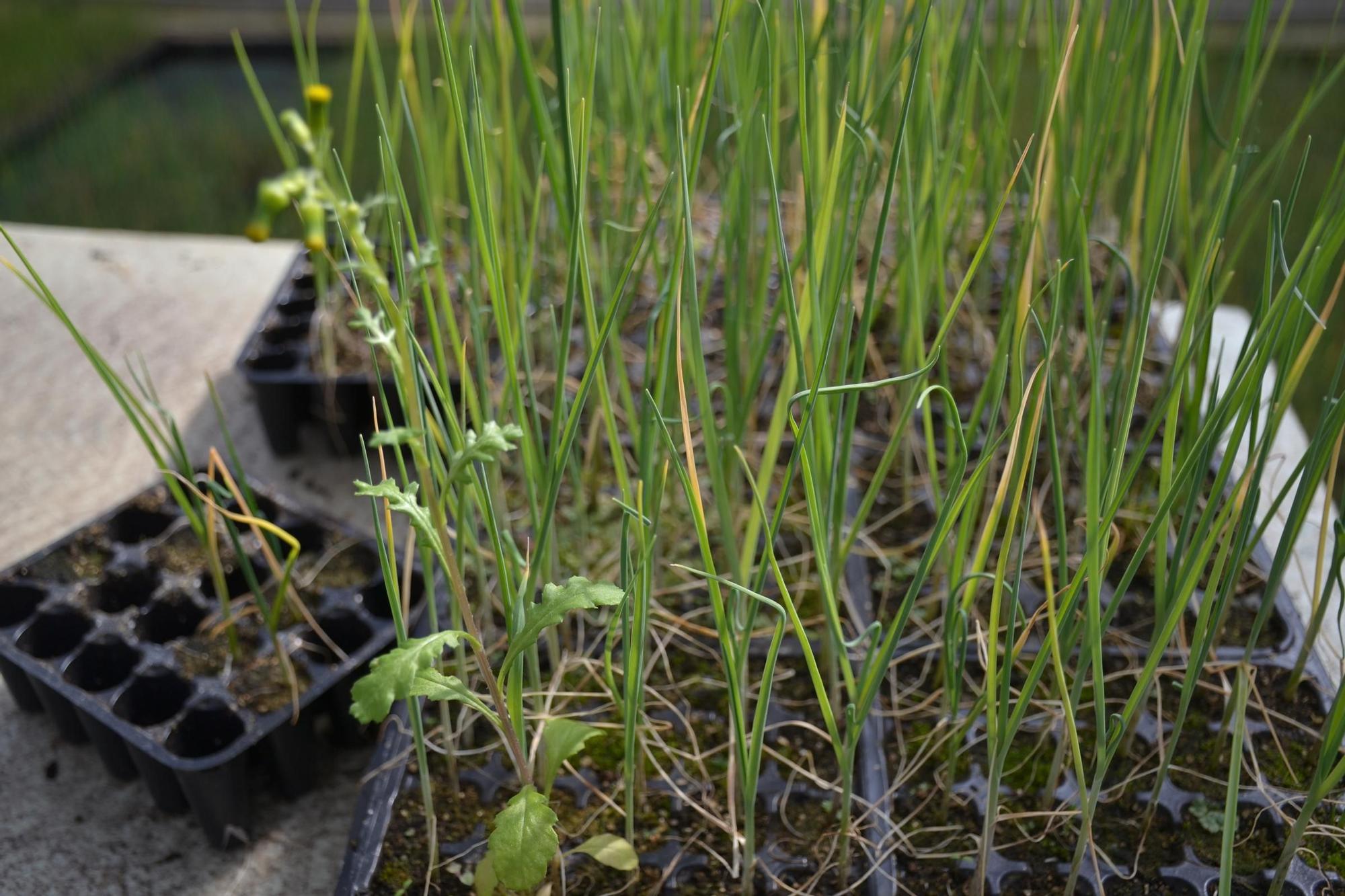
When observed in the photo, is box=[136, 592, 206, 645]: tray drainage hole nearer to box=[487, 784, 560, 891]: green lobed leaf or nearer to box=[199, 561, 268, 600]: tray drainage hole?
box=[199, 561, 268, 600]: tray drainage hole

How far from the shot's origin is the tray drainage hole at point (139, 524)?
41.5 inches

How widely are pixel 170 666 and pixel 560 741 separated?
38 cm

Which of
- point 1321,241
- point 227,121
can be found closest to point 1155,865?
point 1321,241

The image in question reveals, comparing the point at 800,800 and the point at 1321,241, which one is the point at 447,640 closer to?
the point at 800,800

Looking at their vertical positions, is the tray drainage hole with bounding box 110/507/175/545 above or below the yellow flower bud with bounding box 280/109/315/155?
below

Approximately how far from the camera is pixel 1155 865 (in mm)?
736

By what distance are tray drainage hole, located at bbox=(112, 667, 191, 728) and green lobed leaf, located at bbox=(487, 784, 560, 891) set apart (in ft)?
1.31

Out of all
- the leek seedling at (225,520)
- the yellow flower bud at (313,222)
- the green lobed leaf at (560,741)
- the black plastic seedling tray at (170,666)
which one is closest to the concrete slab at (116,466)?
the black plastic seedling tray at (170,666)

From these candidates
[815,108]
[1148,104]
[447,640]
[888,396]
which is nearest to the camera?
[447,640]

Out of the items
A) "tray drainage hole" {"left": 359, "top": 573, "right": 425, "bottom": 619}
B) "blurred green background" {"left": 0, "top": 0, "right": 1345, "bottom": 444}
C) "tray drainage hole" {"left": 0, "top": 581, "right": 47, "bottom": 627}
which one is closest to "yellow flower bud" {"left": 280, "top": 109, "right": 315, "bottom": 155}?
"tray drainage hole" {"left": 359, "top": 573, "right": 425, "bottom": 619}

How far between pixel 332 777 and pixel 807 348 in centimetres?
55

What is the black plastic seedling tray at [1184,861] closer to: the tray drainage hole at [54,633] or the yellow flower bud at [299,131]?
the yellow flower bud at [299,131]

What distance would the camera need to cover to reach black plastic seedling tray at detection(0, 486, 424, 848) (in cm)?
87

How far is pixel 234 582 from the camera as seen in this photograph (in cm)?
104
